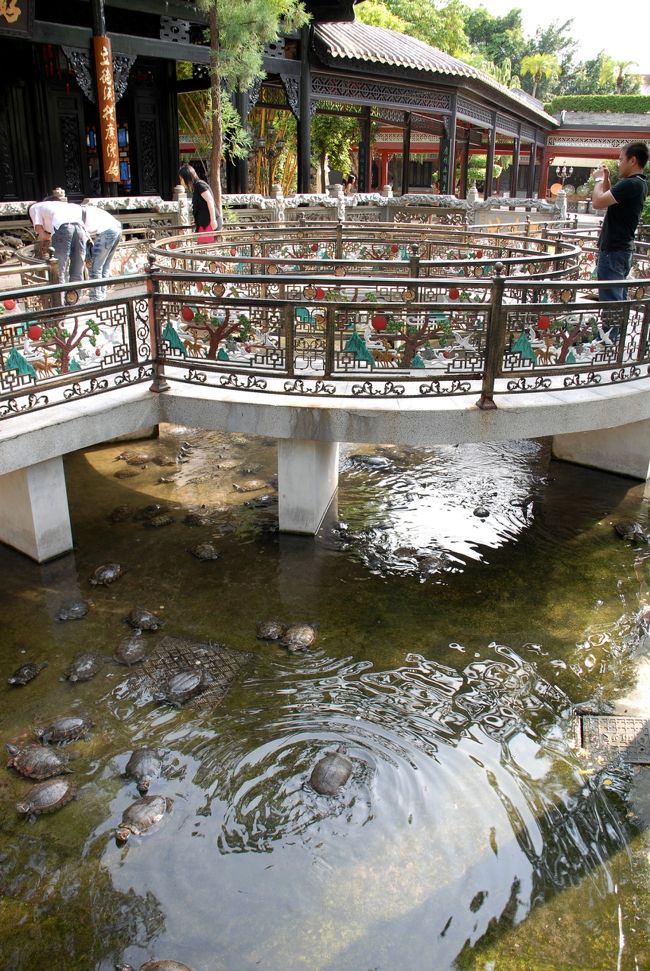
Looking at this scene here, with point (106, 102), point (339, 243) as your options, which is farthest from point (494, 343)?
point (106, 102)

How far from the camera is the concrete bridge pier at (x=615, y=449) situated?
7.92 m

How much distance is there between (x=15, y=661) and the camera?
518cm

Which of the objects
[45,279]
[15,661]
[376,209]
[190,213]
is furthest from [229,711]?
[376,209]

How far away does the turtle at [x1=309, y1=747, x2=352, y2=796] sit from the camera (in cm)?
409

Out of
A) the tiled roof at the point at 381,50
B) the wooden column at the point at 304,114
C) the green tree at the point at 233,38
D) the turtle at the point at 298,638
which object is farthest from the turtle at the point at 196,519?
the tiled roof at the point at 381,50

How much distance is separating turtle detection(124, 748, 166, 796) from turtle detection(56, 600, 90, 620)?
156 centimetres

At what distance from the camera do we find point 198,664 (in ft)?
16.8

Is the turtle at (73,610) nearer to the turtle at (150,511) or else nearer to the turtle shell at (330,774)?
the turtle at (150,511)

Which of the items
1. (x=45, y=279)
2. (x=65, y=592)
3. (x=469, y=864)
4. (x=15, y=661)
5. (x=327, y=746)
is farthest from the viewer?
(x=45, y=279)

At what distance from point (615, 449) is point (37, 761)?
20.5 feet

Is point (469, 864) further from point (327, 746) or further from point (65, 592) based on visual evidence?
point (65, 592)

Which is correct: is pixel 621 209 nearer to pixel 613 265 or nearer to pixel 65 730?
pixel 613 265

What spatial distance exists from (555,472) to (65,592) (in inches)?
200

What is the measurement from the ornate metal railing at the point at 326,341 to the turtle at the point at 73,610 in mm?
1478
